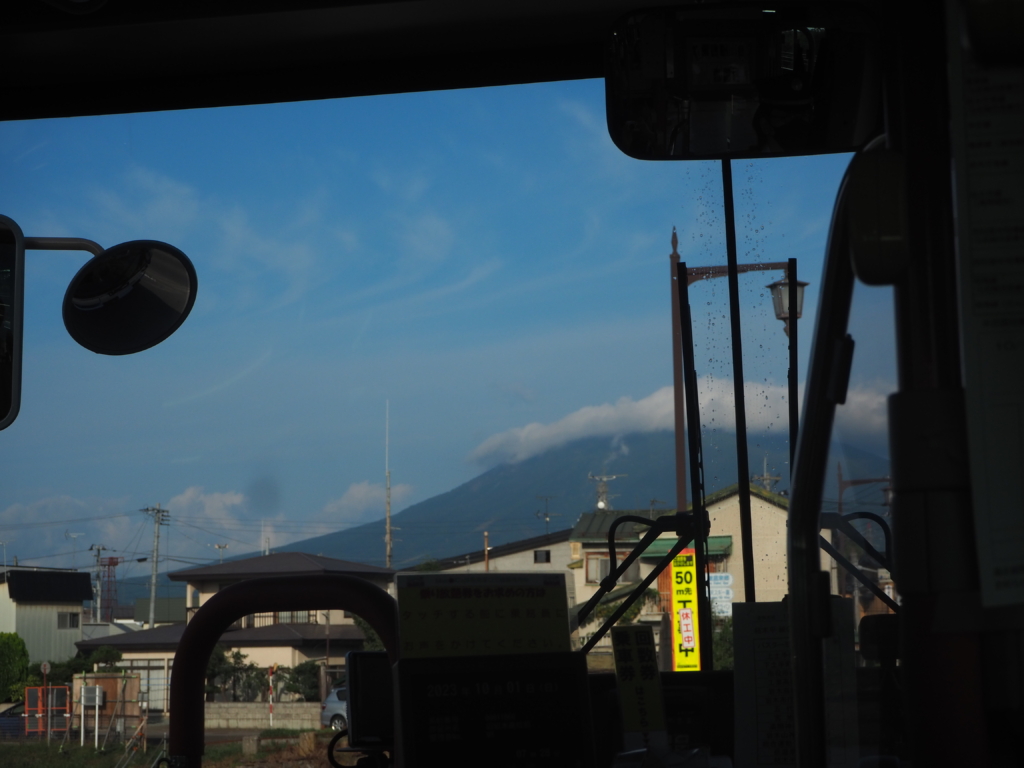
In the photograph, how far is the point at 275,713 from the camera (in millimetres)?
11672

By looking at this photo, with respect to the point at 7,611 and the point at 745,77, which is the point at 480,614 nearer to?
the point at 745,77

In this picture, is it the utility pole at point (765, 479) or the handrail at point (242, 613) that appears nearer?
the handrail at point (242, 613)

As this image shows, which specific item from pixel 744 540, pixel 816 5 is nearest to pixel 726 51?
pixel 816 5

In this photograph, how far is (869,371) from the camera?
69 centimetres

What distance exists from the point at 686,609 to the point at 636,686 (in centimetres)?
108

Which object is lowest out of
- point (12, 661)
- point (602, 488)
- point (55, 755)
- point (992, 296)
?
point (55, 755)

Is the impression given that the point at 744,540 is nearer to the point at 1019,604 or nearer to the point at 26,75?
the point at 1019,604

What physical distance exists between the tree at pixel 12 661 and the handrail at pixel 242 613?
11.7 meters

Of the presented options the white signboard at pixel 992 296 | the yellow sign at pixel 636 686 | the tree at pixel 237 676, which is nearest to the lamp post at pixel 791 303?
the yellow sign at pixel 636 686

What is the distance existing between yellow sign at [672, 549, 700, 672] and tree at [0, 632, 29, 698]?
1119cm

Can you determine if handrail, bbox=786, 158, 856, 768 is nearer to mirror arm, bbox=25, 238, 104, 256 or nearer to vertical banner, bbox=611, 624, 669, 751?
Answer: vertical banner, bbox=611, 624, 669, 751

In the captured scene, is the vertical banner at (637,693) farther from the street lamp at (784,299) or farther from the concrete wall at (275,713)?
the concrete wall at (275,713)

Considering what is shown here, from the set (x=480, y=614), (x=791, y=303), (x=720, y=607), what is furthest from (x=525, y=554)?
(x=480, y=614)

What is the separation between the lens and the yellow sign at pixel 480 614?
112 cm
